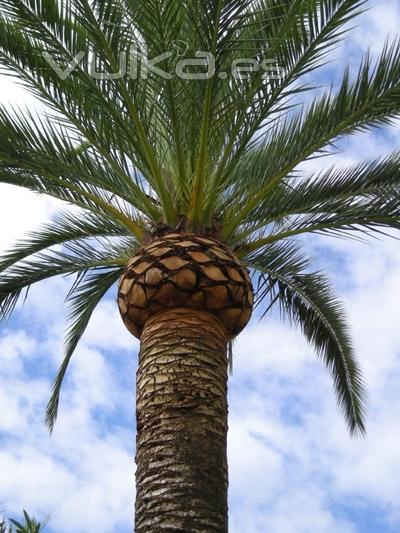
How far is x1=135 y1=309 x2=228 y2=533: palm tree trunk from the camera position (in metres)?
5.08

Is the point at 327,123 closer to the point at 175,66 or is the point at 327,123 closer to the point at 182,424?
the point at 175,66

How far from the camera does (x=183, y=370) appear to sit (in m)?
5.66

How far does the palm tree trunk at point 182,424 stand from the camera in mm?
5078

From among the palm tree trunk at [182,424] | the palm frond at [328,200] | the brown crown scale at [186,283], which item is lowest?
the palm tree trunk at [182,424]

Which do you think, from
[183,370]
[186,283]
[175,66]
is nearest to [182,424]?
[183,370]

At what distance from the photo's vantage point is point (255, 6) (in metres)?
6.70

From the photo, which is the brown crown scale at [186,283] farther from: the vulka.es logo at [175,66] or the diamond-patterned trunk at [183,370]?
the vulka.es logo at [175,66]

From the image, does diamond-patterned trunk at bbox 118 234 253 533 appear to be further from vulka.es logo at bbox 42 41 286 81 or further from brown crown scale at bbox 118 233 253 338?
vulka.es logo at bbox 42 41 286 81

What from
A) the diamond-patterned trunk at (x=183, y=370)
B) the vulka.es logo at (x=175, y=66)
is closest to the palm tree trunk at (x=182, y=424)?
the diamond-patterned trunk at (x=183, y=370)

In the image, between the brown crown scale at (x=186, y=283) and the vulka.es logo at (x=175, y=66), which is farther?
the vulka.es logo at (x=175, y=66)

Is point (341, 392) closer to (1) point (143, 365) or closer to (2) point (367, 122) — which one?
(2) point (367, 122)

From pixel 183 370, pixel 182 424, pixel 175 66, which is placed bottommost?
pixel 182 424

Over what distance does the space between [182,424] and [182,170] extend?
2.23 m

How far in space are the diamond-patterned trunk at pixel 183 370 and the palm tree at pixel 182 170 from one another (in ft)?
0.03
